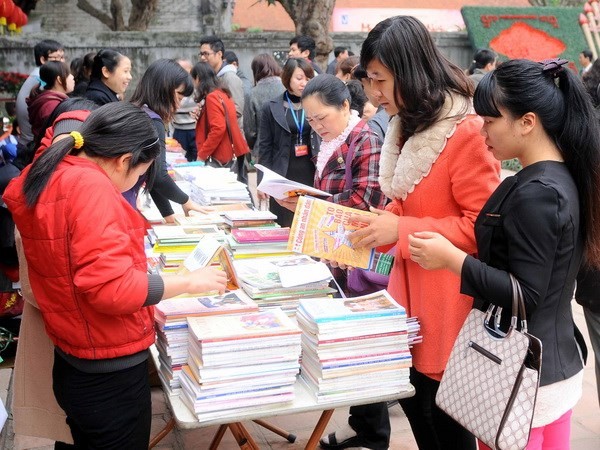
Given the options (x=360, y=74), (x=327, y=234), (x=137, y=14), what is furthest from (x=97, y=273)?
(x=137, y=14)

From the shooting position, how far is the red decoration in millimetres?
15547

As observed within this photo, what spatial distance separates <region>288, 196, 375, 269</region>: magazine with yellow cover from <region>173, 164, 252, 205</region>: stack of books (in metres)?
1.65

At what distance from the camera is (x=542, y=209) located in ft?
5.00

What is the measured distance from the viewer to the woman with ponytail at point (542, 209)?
5.06ft

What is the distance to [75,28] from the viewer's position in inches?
725

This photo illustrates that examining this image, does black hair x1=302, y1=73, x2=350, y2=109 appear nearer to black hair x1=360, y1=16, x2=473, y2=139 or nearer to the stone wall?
black hair x1=360, y1=16, x2=473, y2=139

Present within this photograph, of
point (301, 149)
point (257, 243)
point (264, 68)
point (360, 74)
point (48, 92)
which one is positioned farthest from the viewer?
point (264, 68)

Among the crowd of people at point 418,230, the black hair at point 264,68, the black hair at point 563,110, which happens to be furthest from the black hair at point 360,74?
the black hair at point 264,68

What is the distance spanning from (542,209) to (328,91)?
1557 millimetres

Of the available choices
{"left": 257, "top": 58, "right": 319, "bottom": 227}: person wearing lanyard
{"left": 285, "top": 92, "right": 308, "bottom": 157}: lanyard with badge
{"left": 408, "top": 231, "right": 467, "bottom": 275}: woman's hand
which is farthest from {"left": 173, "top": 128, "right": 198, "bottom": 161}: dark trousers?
{"left": 408, "top": 231, "right": 467, "bottom": 275}: woman's hand

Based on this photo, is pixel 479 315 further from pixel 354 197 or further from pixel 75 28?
pixel 75 28

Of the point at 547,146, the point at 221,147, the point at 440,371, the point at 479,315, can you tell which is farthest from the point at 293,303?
the point at 221,147

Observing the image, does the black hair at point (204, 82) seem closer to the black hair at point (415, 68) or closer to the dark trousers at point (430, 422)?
the black hair at point (415, 68)

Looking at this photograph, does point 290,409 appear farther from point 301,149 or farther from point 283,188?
point 301,149
